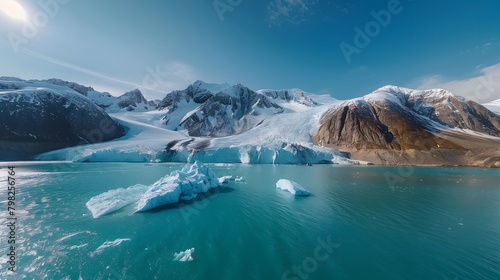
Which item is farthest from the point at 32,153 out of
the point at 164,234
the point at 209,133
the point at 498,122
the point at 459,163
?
the point at 498,122

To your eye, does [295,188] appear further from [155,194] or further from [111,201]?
[111,201]

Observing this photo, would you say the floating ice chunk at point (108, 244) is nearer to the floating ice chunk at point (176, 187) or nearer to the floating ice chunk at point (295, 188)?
the floating ice chunk at point (176, 187)

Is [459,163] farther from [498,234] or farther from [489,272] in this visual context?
[489,272]

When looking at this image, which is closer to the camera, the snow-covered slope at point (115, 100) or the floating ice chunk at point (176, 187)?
the floating ice chunk at point (176, 187)

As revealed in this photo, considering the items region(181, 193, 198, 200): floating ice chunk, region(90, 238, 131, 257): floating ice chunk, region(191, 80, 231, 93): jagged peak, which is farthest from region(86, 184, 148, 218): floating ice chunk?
region(191, 80, 231, 93): jagged peak

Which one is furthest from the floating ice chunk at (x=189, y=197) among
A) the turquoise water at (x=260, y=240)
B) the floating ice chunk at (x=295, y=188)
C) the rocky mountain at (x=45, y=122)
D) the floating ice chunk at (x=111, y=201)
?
the rocky mountain at (x=45, y=122)

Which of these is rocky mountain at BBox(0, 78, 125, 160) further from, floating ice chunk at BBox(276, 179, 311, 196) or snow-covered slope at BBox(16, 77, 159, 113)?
floating ice chunk at BBox(276, 179, 311, 196)

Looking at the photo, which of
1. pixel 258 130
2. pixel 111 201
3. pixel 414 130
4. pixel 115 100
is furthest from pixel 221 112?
pixel 111 201

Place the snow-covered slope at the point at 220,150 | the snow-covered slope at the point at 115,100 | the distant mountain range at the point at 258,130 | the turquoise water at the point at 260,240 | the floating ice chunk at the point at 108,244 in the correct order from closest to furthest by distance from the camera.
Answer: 1. the turquoise water at the point at 260,240
2. the floating ice chunk at the point at 108,244
3. the snow-covered slope at the point at 220,150
4. the distant mountain range at the point at 258,130
5. the snow-covered slope at the point at 115,100
